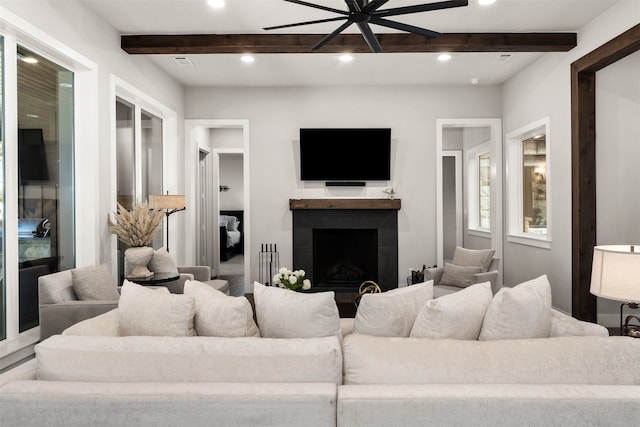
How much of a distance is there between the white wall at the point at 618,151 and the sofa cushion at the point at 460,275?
1202 millimetres

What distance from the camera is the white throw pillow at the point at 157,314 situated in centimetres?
189

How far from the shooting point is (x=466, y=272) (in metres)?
4.95

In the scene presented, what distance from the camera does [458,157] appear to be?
8773mm

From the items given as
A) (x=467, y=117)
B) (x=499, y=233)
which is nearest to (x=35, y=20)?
(x=467, y=117)

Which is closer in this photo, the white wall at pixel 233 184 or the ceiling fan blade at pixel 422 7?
the ceiling fan blade at pixel 422 7

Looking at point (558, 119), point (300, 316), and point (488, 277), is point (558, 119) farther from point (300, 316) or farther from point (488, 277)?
point (300, 316)

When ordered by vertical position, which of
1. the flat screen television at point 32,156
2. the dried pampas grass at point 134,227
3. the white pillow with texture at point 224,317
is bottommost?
the white pillow with texture at point 224,317

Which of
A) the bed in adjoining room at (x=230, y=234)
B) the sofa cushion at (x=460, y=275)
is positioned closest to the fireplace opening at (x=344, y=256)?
the sofa cushion at (x=460, y=275)

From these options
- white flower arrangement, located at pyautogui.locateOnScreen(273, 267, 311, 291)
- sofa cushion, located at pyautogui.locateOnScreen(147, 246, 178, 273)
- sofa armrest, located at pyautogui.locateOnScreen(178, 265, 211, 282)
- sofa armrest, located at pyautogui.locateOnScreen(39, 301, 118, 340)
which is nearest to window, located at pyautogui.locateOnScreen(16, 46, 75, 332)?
sofa armrest, located at pyautogui.locateOnScreen(39, 301, 118, 340)

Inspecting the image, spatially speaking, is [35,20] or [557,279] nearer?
[35,20]

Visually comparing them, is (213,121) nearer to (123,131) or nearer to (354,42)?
(123,131)

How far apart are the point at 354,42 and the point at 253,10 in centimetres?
106

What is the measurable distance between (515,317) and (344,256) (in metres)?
4.75

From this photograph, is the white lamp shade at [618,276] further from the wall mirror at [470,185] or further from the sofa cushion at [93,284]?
the wall mirror at [470,185]
